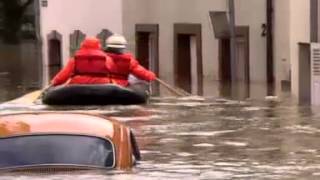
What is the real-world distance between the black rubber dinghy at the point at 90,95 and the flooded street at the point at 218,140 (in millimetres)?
178

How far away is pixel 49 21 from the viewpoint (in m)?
46.0

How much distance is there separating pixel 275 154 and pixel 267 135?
7.43 ft

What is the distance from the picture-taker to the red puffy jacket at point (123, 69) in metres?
19.6

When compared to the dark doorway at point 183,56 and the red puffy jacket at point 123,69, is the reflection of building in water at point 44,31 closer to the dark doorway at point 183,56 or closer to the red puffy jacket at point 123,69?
the dark doorway at point 183,56

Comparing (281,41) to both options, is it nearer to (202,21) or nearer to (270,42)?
(270,42)

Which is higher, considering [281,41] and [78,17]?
[78,17]

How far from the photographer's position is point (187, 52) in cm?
3884

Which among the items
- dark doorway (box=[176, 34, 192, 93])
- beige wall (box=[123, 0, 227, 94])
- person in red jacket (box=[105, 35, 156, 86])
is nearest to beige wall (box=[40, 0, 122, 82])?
beige wall (box=[123, 0, 227, 94])

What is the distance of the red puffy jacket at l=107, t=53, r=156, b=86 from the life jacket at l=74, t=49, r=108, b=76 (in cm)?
28

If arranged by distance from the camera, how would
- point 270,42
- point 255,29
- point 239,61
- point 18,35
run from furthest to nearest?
point 18,35
point 239,61
point 255,29
point 270,42

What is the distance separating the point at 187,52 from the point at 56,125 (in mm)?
28968

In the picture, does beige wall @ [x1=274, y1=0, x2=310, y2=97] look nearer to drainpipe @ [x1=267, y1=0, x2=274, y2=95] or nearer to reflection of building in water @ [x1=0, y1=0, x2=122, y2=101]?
drainpipe @ [x1=267, y1=0, x2=274, y2=95]

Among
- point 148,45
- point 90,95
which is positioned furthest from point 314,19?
point 148,45

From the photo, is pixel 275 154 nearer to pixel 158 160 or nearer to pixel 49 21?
pixel 158 160
